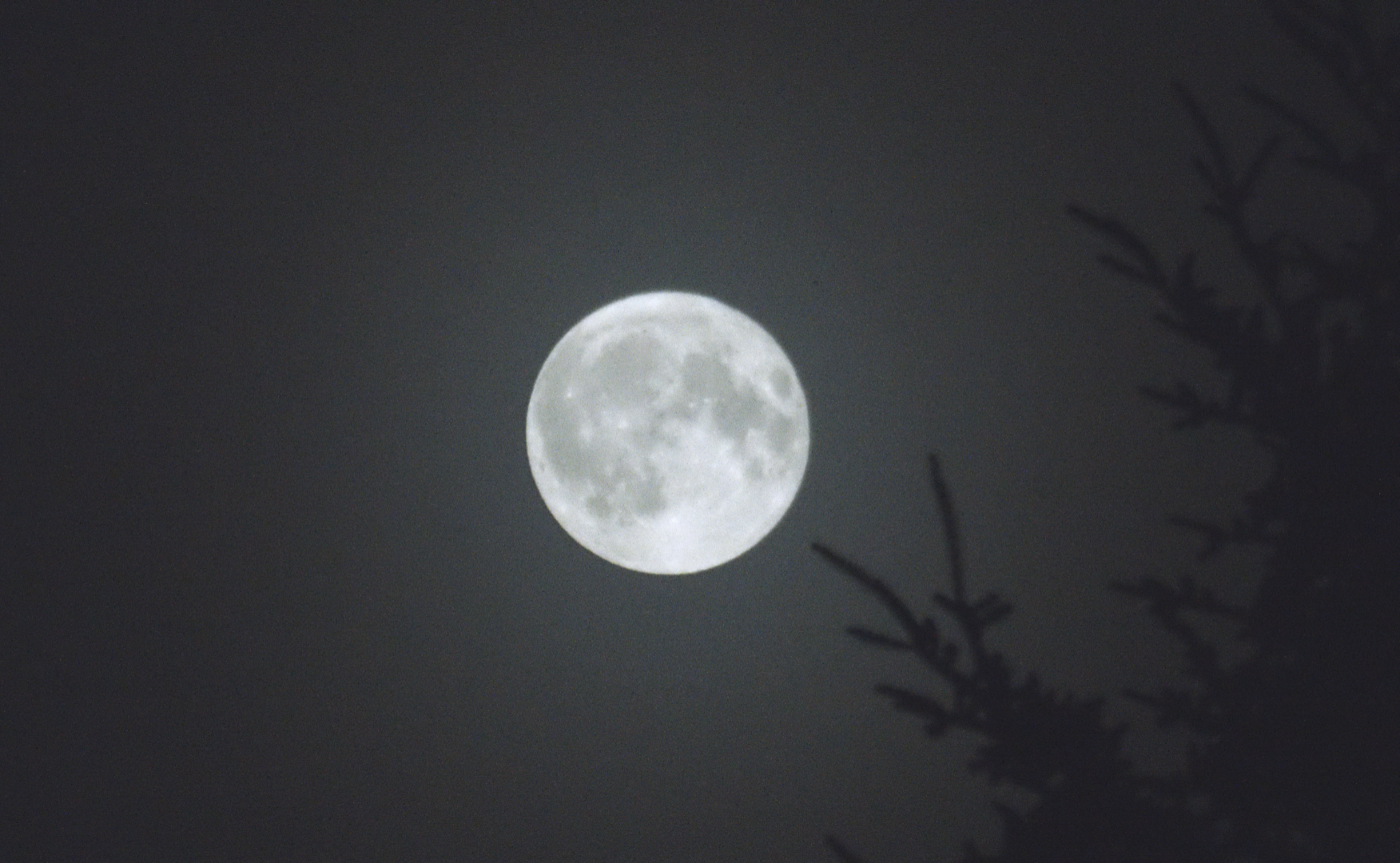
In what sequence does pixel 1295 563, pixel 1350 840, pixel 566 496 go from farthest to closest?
pixel 566 496 → pixel 1295 563 → pixel 1350 840

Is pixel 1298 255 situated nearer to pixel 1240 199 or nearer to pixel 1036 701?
pixel 1240 199

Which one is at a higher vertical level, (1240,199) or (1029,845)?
(1240,199)

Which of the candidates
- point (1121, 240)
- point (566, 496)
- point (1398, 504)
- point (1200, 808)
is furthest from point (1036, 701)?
point (566, 496)

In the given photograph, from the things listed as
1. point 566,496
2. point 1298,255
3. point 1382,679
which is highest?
point 566,496

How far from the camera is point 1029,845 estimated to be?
3.12 m

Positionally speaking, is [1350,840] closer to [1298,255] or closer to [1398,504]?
[1398,504]

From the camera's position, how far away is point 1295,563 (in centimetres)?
331

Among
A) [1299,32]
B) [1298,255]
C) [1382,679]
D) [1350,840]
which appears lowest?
[1350,840]

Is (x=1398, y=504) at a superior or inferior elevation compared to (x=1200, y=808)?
superior

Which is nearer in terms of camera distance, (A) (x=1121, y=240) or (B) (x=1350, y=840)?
(B) (x=1350, y=840)

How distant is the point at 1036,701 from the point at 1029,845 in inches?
14.7

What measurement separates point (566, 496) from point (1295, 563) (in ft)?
55.7

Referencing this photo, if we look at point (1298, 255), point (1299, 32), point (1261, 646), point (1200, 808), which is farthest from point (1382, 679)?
point (1299, 32)

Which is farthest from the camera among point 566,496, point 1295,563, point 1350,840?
point 566,496
